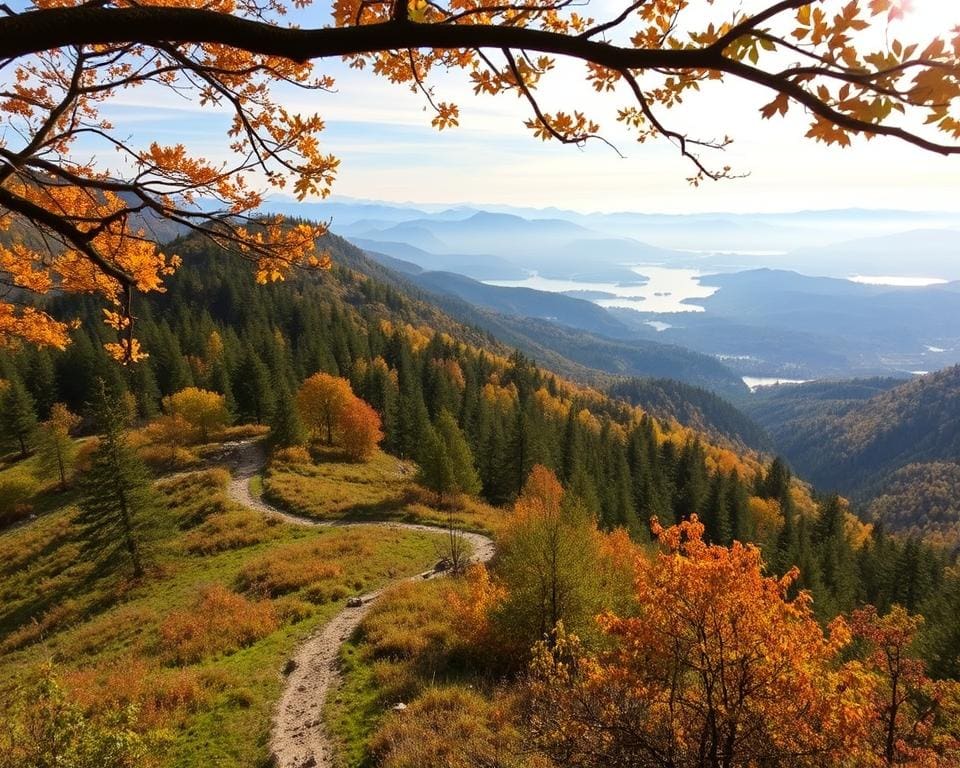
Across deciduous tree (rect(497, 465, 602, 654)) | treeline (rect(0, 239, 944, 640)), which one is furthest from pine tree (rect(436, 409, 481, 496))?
deciduous tree (rect(497, 465, 602, 654))

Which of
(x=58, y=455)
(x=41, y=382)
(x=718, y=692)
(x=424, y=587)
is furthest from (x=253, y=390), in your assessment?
(x=718, y=692)

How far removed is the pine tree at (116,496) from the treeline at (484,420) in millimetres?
7591

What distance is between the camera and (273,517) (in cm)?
3434

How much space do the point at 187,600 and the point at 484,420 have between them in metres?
44.0

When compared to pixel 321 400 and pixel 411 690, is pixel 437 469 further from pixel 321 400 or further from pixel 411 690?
pixel 411 690

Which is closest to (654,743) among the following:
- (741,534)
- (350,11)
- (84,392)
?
(350,11)

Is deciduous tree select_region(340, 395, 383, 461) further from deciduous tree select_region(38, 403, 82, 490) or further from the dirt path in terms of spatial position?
the dirt path

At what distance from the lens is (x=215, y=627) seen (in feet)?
63.1

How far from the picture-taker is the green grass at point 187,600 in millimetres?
13484

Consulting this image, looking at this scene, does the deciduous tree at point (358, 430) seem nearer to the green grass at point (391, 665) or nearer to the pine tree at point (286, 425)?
the pine tree at point (286, 425)

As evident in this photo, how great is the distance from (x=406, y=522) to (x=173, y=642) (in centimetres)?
1882

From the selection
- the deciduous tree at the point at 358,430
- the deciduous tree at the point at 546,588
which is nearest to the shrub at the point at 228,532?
the deciduous tree at the point at 358,430

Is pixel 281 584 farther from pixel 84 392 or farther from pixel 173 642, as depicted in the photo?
pixel 84 392

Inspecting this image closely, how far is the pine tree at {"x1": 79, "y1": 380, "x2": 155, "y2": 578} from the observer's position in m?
28.7
